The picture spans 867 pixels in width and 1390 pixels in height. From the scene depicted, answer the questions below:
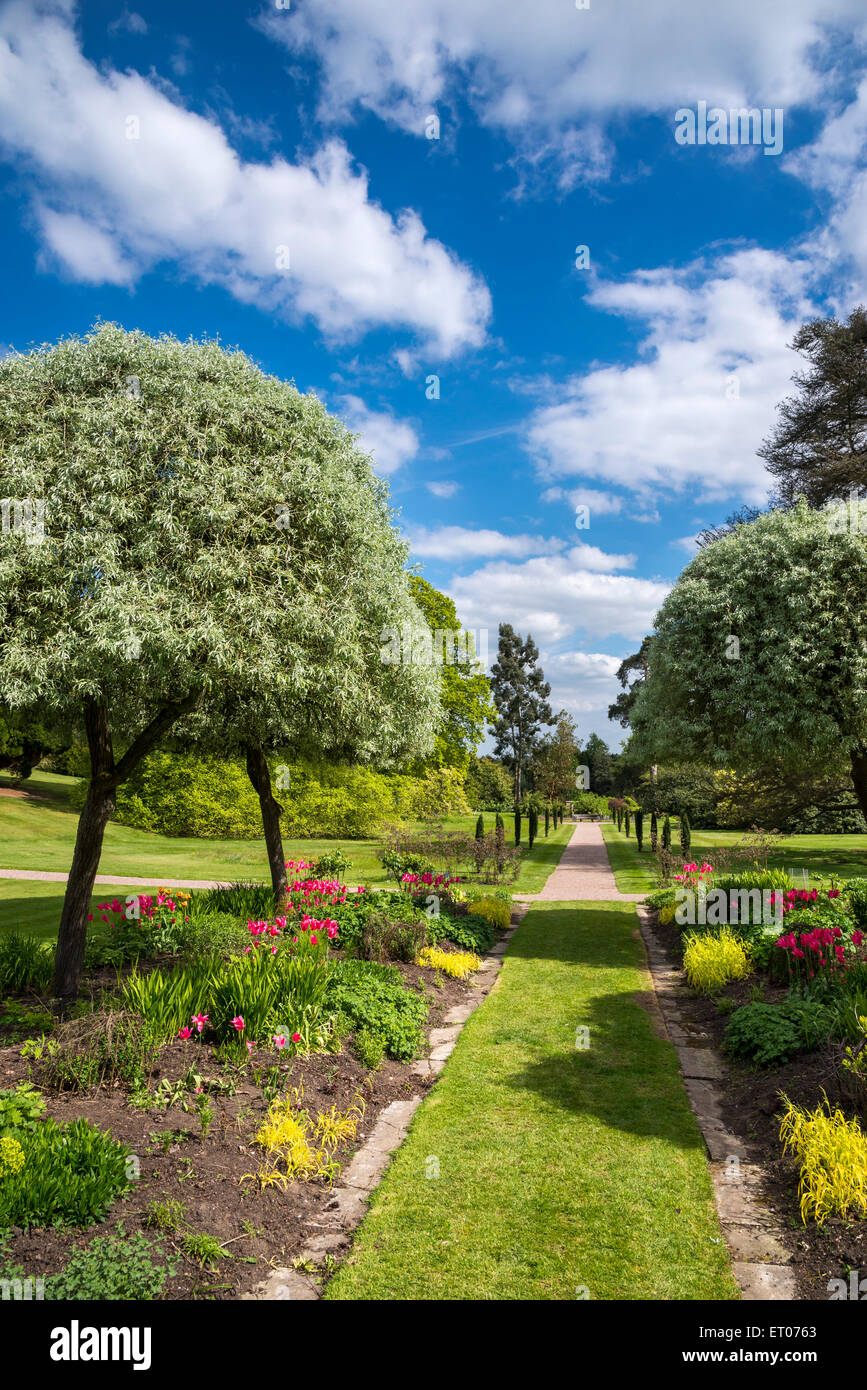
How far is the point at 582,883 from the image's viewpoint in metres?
20.9

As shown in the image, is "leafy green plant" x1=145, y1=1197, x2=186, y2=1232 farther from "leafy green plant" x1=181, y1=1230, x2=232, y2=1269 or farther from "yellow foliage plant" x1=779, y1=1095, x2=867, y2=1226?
"yellow foliage plant" x1=779, y1=1095, x2=867, y2=1226

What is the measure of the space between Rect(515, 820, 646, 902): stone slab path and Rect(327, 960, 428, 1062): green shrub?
31.8 ft

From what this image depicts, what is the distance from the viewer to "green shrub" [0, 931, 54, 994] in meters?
8.27

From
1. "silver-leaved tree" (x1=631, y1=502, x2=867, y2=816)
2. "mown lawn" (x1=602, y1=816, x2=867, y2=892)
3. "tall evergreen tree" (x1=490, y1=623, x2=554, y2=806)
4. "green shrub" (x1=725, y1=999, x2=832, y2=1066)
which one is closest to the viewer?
"green shrub" (x1=725, y1=999, x2=832, y2=1066)

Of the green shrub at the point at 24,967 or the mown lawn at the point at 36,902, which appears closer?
the green shrub at the point at 24,967

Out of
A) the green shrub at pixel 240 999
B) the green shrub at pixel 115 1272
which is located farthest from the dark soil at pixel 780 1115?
the green shrub at pixel 240 999

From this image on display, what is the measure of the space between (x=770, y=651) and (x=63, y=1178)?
10364 mm

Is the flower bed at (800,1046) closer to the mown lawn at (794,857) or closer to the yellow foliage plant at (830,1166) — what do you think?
the yellow foliage plant at (830,1166)

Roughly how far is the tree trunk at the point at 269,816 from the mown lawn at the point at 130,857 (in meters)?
4.09

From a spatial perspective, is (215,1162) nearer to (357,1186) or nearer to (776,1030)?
(357,1186)

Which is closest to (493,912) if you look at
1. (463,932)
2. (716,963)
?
(463,932)

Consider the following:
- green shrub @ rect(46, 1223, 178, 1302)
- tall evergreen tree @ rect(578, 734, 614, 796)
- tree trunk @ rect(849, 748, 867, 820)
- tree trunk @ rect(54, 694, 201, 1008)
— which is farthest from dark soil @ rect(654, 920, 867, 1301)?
tall evergreen tree @ rect(578, 734, 614, 796)

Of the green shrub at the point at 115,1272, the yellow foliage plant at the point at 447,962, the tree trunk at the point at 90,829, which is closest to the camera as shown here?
the green shrub at the point at 115,1272

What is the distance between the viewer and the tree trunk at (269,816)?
460 inches
